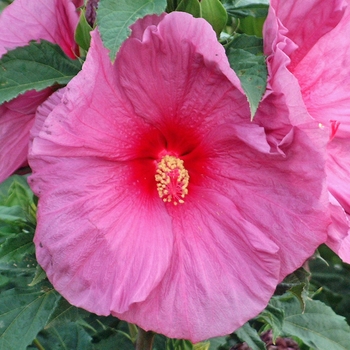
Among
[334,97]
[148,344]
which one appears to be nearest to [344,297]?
[148,344]

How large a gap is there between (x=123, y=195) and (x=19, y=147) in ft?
0.76

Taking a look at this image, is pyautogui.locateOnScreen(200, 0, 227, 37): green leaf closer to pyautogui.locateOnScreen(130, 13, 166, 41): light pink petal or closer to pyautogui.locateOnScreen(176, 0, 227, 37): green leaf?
pyautogui.locateOnScreen(176, 0, 227, 37): green leaf

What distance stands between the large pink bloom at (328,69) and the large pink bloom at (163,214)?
0.08 m

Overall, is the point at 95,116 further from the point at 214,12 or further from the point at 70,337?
the point at 70,337

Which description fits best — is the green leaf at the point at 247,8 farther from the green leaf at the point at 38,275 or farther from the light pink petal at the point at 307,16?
the green leaf at the point at 38,275

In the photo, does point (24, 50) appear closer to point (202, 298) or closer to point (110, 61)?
point (110, 61)

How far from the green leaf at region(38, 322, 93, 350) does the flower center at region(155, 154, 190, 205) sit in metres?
0.74

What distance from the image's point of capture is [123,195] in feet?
3.70

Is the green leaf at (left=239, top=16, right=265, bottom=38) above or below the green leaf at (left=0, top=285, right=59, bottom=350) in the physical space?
above

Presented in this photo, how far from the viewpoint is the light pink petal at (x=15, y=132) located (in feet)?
3.92

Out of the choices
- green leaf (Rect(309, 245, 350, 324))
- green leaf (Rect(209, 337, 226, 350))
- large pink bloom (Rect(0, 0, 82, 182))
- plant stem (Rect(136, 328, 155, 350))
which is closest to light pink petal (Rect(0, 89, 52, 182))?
large pink bloom (Rect(0, 0, 82, 182))

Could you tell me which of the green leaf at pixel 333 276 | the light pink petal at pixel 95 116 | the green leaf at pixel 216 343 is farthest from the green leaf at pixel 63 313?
the green leaf at pixel 333 276

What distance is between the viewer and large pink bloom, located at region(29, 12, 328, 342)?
40.0 inches

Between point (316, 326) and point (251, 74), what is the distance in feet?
2.93
